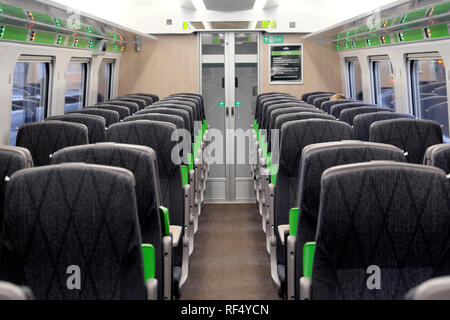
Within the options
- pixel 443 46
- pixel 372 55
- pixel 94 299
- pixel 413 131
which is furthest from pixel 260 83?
pixel 94 299

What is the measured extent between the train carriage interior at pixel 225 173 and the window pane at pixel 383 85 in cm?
5

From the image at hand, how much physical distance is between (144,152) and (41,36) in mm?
3883

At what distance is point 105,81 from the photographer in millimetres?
11438

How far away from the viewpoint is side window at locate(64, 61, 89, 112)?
27.8 ft

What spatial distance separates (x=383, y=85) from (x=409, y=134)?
5.43 metres

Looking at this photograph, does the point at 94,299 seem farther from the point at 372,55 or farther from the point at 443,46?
the point at 372,55

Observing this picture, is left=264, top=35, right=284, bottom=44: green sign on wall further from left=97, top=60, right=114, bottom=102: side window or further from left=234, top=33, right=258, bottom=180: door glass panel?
left=97, top=60, right=114, bottom=102: side window

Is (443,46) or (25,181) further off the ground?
(443,46)

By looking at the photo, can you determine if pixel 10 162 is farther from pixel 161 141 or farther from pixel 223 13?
pixel 223 13

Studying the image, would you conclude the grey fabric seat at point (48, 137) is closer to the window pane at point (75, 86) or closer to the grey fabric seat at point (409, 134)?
the grey fabric seat at point (409, 134)

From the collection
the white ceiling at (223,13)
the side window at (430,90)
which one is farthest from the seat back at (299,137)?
the white ceiling at (223,13)

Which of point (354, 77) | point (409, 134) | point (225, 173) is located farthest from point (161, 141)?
point (354, 77)

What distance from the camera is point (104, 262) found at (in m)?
2.21

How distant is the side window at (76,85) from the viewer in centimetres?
848
